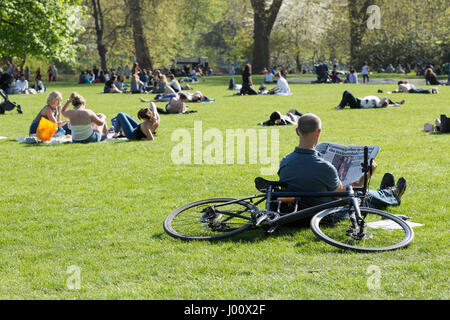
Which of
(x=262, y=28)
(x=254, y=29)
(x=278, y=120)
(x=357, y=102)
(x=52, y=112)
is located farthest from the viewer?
(x=254, y=29)

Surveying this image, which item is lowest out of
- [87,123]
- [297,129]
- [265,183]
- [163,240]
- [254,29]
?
[163,240]

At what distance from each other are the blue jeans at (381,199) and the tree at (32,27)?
642 inches

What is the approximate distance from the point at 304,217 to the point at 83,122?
8376mm

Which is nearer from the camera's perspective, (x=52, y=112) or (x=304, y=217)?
(x=304, y=217)

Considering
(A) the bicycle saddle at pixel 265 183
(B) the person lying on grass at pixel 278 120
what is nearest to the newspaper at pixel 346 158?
(A) the bicycle saddle at pixel 265 183

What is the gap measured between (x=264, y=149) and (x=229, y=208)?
557 cm

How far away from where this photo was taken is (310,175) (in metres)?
5.98

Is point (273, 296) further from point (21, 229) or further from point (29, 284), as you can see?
point (21, 229)

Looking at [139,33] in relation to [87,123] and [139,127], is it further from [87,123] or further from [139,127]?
[87,123]

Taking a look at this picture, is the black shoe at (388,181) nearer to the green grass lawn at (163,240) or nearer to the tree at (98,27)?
the green grass lawn at (163,240)

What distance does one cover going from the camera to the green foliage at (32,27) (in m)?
20.2

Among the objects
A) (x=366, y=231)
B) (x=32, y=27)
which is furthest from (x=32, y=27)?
(x=366, y=231)

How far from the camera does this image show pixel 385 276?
15.3 feet

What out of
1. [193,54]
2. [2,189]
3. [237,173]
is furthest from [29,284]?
[193,54]
